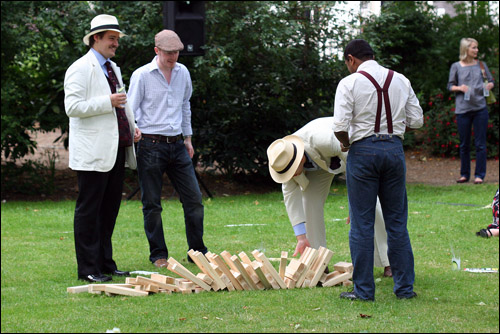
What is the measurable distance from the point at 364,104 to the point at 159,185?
2885 millimetres

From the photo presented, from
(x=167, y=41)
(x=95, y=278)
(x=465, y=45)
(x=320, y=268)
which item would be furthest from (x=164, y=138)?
(x=465, y=45)

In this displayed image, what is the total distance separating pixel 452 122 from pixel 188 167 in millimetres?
12919

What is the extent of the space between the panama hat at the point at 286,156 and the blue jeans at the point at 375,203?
68 cm

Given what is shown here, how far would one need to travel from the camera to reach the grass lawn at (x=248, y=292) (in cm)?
512

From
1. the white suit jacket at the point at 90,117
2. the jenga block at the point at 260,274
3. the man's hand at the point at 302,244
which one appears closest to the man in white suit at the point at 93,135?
the white suit jacket at the point at 90,117

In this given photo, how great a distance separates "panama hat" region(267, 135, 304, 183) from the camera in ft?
20.8

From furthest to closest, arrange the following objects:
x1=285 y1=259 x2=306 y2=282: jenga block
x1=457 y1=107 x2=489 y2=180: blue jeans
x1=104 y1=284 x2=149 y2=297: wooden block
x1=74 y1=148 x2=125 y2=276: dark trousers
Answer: x1=457 y1=107 x2=489 y2=180: blue jeans
x1=74 y1=148 x2=125 y2=276: dark trousers
x1=285 y1=259 x2=306 y2=282: jenga block
x1=104 y1=284 x2=149 y2=297: wooden block

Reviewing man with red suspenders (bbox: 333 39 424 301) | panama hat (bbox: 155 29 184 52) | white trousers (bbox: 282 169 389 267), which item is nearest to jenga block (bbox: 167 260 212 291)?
→ white trousers (bbox: 282 169 389 267)

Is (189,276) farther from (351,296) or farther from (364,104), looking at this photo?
(364,104)

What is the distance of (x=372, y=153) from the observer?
5625 millimetres

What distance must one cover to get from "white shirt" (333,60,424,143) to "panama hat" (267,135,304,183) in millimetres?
717

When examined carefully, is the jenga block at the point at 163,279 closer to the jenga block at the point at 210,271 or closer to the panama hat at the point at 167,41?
the jenga block at the point at 210,271

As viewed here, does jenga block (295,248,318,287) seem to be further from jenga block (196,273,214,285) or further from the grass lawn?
jenga block (196,273,214,285)

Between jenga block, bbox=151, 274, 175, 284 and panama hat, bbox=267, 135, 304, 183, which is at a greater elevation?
panama hat, bbox=267, 135, 304, 183
